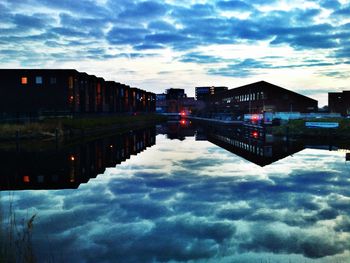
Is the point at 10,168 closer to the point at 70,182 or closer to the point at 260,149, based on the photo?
the point at 70,182

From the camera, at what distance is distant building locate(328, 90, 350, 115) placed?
117938 mm

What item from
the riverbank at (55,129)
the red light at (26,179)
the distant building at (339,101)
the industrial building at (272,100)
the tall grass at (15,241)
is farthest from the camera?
the distant building at (339,101)

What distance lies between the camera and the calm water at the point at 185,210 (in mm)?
9352

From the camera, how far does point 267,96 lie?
9862 cm

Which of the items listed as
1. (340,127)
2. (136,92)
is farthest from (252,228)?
(136,92)

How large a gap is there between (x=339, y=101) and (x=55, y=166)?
387 feet

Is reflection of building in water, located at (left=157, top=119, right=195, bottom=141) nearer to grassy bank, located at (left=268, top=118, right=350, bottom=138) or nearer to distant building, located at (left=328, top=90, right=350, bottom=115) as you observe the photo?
grassy bank, located at (left=268, top=118, right=350, bottom=138)

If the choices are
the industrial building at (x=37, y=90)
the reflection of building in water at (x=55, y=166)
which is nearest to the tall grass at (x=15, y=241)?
the reflection of building in water at (x=55, y=166)

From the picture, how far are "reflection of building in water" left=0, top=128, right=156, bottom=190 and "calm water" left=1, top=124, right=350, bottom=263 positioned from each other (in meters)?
0.07

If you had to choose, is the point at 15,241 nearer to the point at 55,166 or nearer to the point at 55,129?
the point at 55,166

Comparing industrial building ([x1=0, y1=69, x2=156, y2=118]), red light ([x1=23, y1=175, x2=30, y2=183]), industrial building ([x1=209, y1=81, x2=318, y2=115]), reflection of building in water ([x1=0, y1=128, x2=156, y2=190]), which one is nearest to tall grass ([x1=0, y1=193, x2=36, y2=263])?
reflection of building in water ([x1=0, y1=128, x2=156, y2=190])

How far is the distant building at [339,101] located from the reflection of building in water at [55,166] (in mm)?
103885

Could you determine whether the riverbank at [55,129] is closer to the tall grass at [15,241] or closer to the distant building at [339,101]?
the tall grass at [15,241]

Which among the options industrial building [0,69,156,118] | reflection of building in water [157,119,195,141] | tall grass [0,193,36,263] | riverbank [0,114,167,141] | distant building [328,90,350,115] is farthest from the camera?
distant building [328,90,350,115]
